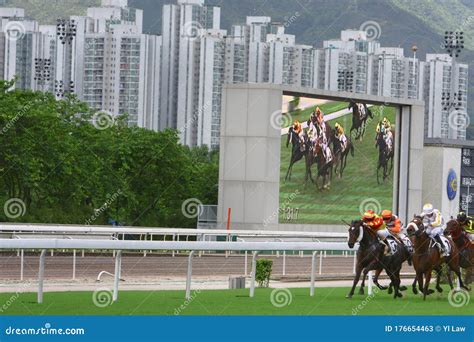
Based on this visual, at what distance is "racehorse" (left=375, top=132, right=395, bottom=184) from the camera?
38906 millimetres

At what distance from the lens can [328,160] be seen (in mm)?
36281

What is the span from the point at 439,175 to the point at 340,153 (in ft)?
34.4

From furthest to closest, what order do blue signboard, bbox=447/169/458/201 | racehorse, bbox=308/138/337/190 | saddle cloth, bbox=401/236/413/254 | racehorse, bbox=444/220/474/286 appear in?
1. blue signboard, bbox=447/169/458/201
2. racehorse, bbox=308/138/337/190
3. saddle cloth, bbox=401/236/413/254
4. racehorse, bbox=444/220/474/286

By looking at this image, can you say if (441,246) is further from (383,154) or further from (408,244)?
(383,154)

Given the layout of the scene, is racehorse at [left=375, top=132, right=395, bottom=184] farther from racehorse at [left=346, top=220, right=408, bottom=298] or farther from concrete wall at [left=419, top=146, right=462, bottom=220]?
racehorse at [left=346, top=220, right=408, bottom=298]

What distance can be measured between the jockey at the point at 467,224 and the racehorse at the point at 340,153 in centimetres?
1763

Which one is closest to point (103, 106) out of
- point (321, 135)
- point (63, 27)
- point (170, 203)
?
point (63, 27)

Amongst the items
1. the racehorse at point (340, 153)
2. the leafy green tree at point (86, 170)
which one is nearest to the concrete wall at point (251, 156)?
the racehorse at point (340, 153)

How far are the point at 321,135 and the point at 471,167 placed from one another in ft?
48.2

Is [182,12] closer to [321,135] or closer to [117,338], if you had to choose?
[321,135]

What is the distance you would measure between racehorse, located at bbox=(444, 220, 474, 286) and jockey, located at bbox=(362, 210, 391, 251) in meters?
0.82

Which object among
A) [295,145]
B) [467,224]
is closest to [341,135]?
[295,145]

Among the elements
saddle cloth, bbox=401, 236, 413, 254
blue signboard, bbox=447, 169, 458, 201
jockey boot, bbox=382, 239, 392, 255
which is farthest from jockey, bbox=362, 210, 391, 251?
blue signboard, bbox=447, 169, 458, 201

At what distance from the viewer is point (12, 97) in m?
44.3
